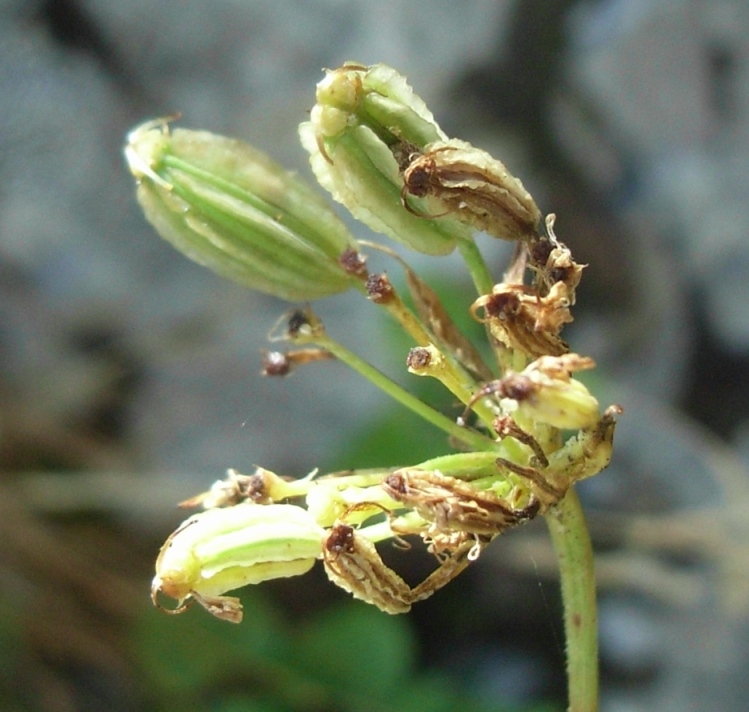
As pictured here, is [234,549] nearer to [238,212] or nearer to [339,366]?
[238,212]

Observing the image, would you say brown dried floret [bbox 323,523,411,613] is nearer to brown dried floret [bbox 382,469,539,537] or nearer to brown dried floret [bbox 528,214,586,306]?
brown dried floret [bbox 382,469,539,537]

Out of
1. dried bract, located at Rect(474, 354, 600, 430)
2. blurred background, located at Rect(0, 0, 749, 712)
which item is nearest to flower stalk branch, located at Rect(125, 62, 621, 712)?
dried bract, located at Rect(474, 354, 600, 430)

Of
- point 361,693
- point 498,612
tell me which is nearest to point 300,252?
point 361,693

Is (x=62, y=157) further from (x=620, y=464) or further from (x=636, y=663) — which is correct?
(x=636, y=663)

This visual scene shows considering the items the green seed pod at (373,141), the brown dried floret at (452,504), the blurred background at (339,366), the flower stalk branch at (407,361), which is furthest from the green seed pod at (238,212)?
the blurred background at (339,366)

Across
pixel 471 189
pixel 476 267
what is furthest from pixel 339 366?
pixel 471 189

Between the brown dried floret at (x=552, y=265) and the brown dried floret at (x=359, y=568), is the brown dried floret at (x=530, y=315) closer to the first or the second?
the brown dried floret at (x=552, y=265)
